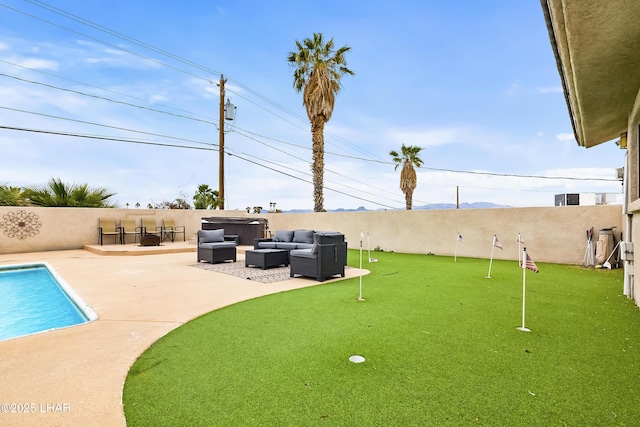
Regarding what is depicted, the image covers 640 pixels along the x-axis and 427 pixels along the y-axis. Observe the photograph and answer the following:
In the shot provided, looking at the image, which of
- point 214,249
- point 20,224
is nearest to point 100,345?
point 214,249

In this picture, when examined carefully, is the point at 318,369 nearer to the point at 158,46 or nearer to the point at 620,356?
the point at 620,356

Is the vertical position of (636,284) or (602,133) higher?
(602,133)

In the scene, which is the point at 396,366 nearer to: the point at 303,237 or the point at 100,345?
the point at 100,345

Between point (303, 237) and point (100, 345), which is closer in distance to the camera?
point (100, 345)

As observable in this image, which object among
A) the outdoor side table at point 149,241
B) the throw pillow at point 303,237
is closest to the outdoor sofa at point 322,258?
the throw pillow at point 303,237

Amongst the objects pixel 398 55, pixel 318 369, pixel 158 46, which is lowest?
pixel 318 369

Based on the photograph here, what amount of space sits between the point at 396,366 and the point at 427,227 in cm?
922

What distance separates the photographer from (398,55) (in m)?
13.9

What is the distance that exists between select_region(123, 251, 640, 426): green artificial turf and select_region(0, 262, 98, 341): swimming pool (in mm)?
2095

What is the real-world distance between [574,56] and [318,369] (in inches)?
149

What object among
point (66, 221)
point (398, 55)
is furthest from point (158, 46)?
point (398, 55)

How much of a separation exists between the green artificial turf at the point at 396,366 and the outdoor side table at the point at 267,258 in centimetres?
301

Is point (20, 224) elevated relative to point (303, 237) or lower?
elevated

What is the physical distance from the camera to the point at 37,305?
5.21 meters
